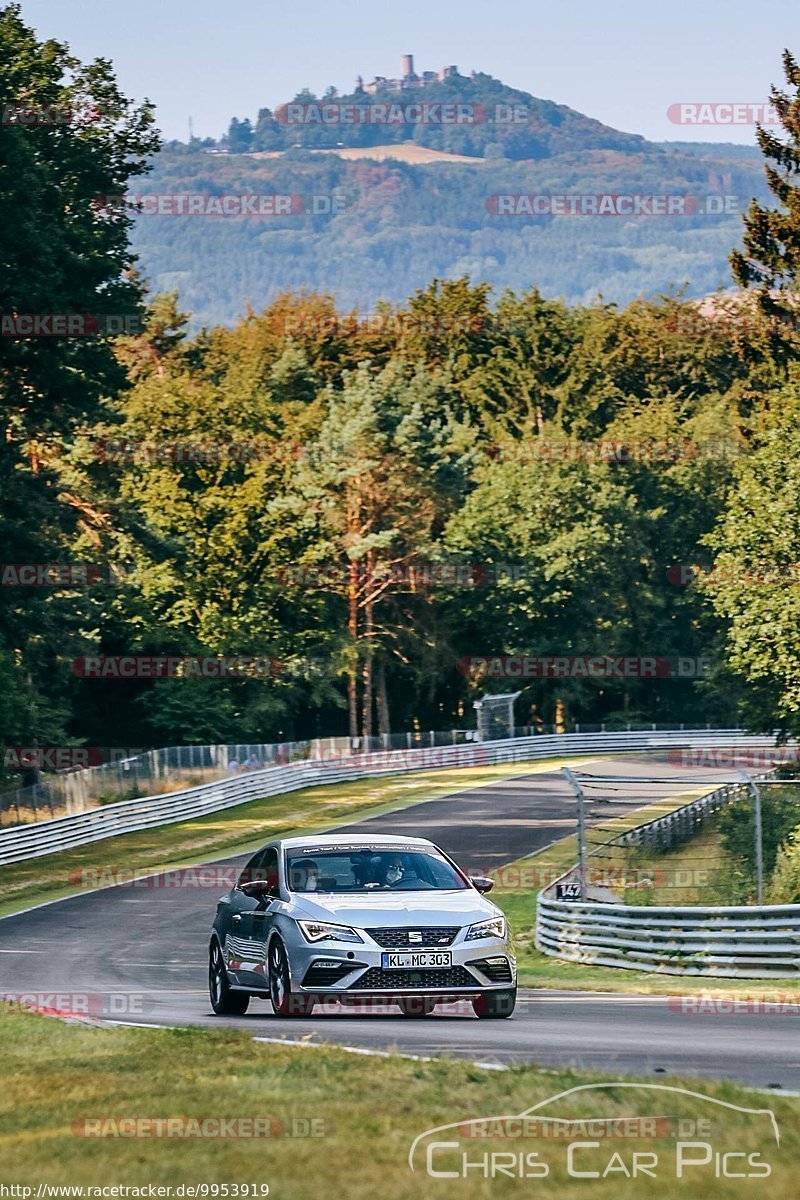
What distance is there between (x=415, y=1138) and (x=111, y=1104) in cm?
225

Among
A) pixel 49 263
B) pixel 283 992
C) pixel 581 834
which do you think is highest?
pixel 49 263

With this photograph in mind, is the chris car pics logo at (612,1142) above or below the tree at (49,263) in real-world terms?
below

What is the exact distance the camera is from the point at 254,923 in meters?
15.9

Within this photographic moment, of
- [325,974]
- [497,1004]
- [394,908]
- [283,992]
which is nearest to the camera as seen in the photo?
[325,974]

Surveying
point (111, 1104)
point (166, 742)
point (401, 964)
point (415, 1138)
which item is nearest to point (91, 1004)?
point (401, 964)

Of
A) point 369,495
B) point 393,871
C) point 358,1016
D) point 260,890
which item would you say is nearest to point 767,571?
point 393,871

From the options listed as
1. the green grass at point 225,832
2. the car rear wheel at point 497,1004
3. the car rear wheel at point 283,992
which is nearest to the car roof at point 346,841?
the car rear wheel at point 283,992

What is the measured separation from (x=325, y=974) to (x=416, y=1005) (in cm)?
113

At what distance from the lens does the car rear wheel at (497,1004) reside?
1530cm

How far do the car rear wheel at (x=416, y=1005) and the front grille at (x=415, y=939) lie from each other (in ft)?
1.37

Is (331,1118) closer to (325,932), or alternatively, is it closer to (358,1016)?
(325,932)

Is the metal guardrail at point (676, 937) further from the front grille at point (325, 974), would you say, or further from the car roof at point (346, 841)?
the front grille at point (325, 974)

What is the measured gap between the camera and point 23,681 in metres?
58.3

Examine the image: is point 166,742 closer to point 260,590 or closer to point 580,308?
point 260,590
